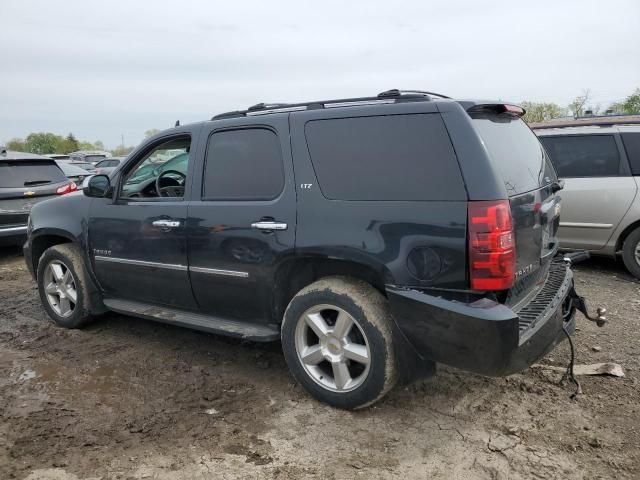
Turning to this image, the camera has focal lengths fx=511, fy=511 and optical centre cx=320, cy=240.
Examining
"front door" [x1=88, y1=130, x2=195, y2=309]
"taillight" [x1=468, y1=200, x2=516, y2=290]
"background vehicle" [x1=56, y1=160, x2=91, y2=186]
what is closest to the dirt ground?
"front door" [x1=88, y1=130, x2=195, y2=309]

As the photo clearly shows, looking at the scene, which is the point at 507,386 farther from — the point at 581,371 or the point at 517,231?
the point at 517,231

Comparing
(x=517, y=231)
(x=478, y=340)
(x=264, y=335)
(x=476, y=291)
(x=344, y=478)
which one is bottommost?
(x=344, y=478)

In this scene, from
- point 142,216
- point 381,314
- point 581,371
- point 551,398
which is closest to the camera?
point 381,314

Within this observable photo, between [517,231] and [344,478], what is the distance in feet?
5.14

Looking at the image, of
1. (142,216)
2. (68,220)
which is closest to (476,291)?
(142,216)

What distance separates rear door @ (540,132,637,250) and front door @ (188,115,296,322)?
428 centimetres

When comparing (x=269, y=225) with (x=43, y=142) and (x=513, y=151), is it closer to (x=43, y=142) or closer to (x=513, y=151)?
(x=513, y=151)

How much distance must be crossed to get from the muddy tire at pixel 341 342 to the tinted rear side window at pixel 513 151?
3.30 ft

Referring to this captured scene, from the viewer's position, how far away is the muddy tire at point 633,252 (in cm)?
583

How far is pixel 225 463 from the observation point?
268 centimetres

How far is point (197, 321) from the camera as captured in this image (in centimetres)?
373

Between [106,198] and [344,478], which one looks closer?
[344,478]

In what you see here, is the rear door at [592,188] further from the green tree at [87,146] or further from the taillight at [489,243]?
the green tree at [87,146]

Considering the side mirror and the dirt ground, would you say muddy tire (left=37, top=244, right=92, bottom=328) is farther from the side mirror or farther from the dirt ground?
the side mirror
